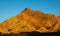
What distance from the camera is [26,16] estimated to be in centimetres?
11200

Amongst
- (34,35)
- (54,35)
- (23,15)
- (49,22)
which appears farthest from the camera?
(23,15)

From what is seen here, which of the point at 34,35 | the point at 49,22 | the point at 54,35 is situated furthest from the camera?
the point at 49,22

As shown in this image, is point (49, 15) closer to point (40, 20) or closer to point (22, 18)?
point (40, 20)

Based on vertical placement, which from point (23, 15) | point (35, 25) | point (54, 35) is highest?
point (23, 15)

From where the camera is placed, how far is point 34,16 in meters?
113

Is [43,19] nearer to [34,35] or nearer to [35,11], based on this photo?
[35,11]

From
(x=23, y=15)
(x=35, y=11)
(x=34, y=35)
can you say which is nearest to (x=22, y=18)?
(x=23, y=15)

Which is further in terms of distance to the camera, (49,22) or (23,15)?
(23,15)

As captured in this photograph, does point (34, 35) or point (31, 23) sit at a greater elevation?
point (31, 23)

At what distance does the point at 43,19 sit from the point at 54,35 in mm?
72885

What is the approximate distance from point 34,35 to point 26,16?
227 feet

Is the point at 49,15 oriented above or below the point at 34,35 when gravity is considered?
above

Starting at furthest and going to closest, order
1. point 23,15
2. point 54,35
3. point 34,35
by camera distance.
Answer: point 23,15 < point 34,35 < point 54,35

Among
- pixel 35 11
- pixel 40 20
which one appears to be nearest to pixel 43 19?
pixel 40 20
